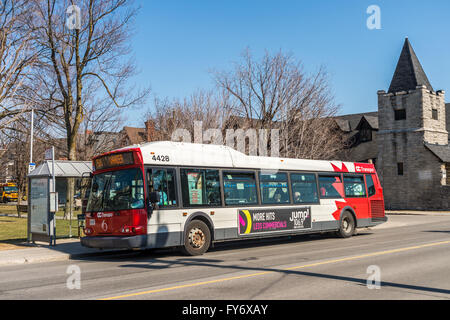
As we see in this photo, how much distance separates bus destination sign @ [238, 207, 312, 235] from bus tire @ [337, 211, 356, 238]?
2083 mm

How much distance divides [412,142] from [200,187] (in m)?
35.4

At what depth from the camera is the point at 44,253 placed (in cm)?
1359

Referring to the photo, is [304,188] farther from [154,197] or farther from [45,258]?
[45,258]

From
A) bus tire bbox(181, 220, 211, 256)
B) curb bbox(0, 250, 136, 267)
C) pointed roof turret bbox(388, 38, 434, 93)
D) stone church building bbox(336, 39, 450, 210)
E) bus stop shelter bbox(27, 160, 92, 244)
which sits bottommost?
curb bbox(0, 250, 136, 267)

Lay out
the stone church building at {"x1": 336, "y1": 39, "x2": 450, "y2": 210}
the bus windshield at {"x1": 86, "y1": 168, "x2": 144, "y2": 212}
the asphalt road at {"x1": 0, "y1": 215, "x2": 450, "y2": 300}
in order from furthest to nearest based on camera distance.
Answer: the stone church building at {"x1": 336, "y1": 39, "x2": 450, "y2": 210} < the bus windshield at {"x1": 86, "y1": 168, "x2": 144, "y2": 212} < the asphalt road at {"x1": 0, "y1": 215, "x2": 450, "y2": 300}

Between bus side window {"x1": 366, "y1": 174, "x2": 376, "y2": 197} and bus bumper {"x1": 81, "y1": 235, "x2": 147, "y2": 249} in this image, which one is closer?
bus bumper {"x1": 81, "y1": 235, "x2": 147, "y2": 249}

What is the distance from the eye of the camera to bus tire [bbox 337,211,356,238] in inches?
709

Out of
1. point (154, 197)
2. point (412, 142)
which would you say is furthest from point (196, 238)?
point (412, 142)

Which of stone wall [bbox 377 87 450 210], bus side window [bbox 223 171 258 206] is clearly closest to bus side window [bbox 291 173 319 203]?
bus side window [bbox 223 171 258 206]

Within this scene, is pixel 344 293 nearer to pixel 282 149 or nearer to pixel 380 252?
pixel 380 252

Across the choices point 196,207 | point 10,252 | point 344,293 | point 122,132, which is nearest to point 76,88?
point 122,132

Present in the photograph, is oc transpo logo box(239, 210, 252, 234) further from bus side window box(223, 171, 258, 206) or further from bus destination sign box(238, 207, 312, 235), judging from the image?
bus side window box(223, 171, 258, 206)

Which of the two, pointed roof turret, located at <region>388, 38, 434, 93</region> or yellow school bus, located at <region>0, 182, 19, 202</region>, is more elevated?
pointed roof turret, located at <region>388, 38, 434, 93</region>

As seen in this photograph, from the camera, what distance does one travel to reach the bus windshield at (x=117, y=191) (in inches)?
478
